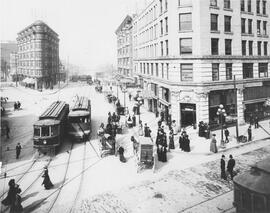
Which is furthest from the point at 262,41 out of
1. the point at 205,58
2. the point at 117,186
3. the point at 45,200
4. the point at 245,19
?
the point at 45,200

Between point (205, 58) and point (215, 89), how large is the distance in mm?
3941

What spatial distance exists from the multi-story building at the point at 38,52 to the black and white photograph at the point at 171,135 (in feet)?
137

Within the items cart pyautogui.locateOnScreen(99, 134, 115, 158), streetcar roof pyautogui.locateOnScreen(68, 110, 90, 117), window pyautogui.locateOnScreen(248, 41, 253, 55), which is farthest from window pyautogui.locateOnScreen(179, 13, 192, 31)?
cart pyautogui.locateOnScreen(99, 134, 115, 158)

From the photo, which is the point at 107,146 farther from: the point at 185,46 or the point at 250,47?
the point at 250,47

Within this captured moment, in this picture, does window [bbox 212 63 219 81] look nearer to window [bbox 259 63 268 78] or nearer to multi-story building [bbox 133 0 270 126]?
multi-story building [bbox 133 0 270 126]

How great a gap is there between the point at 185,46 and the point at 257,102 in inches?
540

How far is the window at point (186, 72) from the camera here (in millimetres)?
33469

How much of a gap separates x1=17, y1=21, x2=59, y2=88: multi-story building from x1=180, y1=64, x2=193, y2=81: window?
64590 millimetres

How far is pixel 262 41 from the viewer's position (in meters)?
38.8

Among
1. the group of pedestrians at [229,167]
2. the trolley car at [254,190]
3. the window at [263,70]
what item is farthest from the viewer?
the window at [263,70]

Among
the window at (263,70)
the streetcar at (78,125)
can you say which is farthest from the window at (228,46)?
the streetcar at (78,125)

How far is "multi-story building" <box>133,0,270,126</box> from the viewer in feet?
108

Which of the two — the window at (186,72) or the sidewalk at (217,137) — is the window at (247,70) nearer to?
the sidewalk at (217,137)

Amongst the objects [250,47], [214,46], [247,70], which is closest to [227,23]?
[214,46]
